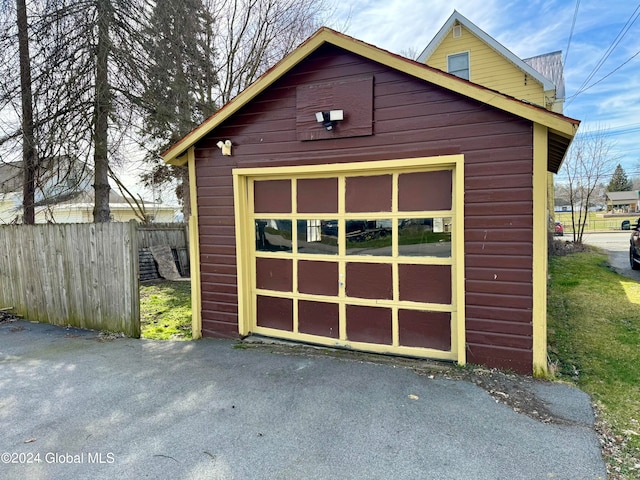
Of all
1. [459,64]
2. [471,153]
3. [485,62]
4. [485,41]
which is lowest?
[471,153]

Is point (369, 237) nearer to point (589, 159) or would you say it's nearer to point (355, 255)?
point (355, 255)

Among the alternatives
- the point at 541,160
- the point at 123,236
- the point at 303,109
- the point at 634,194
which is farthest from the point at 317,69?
the point at 634,194

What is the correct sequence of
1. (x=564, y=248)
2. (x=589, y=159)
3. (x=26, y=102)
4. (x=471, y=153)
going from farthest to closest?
(x=589, y=159)
(x=564, y=248)
(x=26, y=102)
(x=471, y=153)

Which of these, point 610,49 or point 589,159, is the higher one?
point 610,49

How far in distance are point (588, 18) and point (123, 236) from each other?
14.8m

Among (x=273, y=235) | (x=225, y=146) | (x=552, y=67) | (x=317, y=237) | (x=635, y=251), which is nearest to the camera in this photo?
(x=317, y=237)

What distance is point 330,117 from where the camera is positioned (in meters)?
4.28

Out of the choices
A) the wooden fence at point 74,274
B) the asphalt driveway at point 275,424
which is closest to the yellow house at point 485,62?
the asphalt driveway at point 275,424

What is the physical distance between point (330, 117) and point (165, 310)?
528 centimetres

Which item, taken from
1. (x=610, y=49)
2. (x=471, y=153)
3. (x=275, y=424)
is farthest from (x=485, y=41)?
(x=275, y=424)

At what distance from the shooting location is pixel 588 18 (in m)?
11.6

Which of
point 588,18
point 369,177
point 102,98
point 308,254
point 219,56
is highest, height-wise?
point 588,18

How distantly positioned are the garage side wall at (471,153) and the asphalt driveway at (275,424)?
73 cm

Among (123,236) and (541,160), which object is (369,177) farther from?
(123,236)
